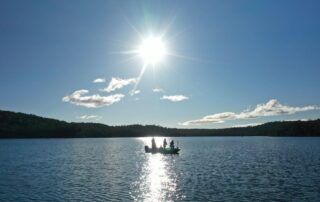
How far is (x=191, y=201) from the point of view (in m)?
39.5

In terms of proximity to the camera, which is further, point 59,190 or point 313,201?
point 59,190

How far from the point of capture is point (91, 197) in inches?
1670

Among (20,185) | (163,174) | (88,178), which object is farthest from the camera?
(163,174)

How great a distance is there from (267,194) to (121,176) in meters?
26.4

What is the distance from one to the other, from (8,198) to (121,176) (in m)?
22.1

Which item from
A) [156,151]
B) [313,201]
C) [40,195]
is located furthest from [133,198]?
[156,151]

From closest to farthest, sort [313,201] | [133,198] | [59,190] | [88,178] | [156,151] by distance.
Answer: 1. [313,201]
2. [133,198]
3. [59,190]
4. [88,178]
5. [156,151]

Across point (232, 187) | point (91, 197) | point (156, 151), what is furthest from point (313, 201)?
point (156, 151)

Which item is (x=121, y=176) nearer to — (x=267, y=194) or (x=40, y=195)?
(x=40, y=195)

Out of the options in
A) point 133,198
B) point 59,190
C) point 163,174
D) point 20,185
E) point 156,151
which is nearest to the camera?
point 133,198

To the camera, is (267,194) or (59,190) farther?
(59,190)

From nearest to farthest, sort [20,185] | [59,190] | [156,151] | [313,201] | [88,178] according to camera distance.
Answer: [313,201] → [59,190] → [20,185] → [88,178] → [156,151]

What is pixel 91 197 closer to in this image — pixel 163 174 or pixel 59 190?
pixel 59 190

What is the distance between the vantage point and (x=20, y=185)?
52.0m
